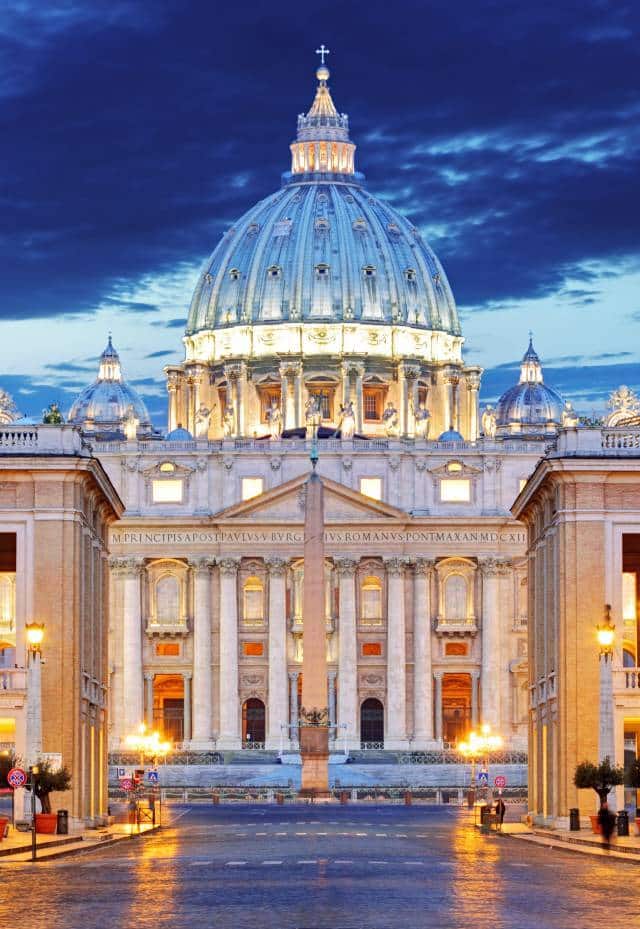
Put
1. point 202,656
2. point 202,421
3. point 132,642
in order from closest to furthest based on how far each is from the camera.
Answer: point 132,642, point 202,656, point 202,421

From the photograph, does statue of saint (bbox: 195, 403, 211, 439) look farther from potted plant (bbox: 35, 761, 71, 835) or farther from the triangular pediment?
potted plant (bbox: 35, 761, 71, 835)

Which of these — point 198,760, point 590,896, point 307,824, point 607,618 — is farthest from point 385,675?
point 590,896

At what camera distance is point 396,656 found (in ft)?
542

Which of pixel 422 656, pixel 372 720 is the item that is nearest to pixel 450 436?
pixel 422 656

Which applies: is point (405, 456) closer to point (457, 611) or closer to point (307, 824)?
point (457, 611)

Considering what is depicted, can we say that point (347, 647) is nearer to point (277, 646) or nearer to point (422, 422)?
point (277, 646)

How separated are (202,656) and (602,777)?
99.5m

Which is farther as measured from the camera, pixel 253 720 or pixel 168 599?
pixel 253 720

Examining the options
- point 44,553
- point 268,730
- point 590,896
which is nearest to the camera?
point 590,896

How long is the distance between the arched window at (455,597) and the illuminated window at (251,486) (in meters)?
13.4

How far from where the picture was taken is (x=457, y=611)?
16850 centimetres

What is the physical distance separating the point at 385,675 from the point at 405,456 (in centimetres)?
1411

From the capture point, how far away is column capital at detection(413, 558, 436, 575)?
166750mm

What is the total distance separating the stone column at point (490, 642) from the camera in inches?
6481
